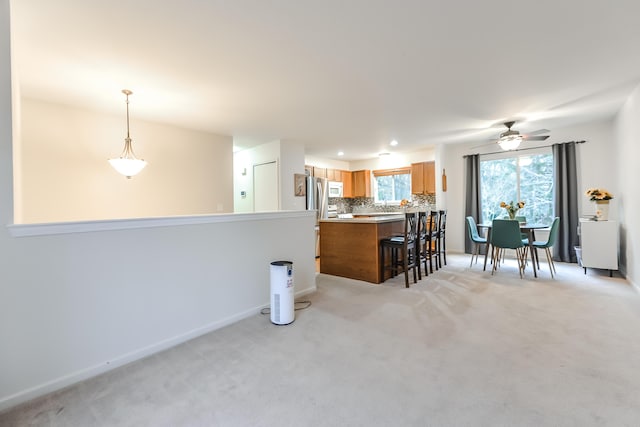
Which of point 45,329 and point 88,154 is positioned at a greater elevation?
point 88,154

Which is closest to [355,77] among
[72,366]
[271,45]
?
[271,45]

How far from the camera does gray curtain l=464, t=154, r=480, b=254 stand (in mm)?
6352

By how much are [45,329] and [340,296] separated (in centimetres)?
280

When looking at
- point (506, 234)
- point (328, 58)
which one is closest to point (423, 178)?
point (506, 234)

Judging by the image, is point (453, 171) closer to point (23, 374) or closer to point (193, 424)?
point (193, 424)

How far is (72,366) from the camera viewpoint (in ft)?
6.59

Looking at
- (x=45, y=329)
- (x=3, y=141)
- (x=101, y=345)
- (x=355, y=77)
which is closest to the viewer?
(x=3, y=141)

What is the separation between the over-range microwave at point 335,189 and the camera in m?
7.78

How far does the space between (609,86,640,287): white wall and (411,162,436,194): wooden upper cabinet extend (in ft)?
10.4

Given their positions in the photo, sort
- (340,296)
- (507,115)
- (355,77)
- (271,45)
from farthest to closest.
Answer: (507,115) < (340,296) < (355,77) < (271,45)

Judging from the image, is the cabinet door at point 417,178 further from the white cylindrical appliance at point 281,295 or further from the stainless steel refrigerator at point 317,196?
the white cylindrical appliance at point 281,295

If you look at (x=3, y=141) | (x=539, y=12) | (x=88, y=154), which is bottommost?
(x=3, y=141)

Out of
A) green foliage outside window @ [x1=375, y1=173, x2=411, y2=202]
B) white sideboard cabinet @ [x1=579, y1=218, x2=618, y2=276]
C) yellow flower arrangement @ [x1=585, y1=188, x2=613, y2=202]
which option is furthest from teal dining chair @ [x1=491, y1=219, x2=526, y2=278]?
green foliage outside window @ [x1=375, y1=173, x2=411, y2=202]

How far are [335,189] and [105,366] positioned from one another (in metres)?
6.41
